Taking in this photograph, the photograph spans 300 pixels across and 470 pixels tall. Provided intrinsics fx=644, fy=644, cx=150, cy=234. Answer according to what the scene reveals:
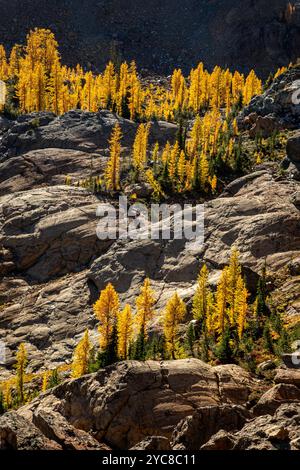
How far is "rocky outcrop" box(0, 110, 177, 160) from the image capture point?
128250 mm

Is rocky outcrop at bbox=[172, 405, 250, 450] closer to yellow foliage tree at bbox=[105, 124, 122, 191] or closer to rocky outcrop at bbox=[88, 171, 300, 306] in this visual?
rocky outcrop at bbox=[88, 171, 300, 306]

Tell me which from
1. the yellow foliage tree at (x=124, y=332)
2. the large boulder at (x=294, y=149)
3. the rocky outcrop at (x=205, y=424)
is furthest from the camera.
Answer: the large boulder at (x=294, y=149)

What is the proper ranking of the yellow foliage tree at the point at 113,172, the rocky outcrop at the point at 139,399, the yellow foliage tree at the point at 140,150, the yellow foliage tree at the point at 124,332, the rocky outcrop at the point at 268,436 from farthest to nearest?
the yellow foliage tree at the point at 140,150
the yellow foliage tree at the point at 113,172
the yellow foliage tree at the point at 124,332
the rocky outcrop at the point at 139,399
the rocky outcrop at the point at 268,436

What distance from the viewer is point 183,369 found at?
5075 cm

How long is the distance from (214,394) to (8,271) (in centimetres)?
5729

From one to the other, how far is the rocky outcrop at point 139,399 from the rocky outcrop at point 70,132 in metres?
76.8

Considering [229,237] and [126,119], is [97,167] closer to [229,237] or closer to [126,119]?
[126,119]

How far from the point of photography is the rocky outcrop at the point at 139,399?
46.3m

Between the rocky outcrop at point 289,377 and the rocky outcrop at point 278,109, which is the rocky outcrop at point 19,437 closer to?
the rocky outcrop at point 289,377

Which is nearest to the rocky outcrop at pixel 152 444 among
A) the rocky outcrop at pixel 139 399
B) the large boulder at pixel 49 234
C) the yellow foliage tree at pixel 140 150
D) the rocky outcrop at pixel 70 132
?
the rocky outcrop at pixel 139 399

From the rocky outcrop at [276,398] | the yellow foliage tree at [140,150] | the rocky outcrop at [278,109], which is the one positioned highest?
the rocky outcrop at [278,109]

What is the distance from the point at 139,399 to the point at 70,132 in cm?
9068

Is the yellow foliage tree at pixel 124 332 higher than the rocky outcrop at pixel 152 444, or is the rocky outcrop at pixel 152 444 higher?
the yellow foliage tree at pixel 124 332
